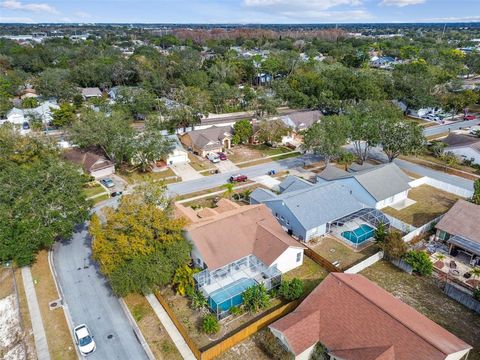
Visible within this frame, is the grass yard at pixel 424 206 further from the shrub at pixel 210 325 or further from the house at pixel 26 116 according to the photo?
the house at pixel 26 116

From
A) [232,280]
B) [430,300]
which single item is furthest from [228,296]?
[430,300]

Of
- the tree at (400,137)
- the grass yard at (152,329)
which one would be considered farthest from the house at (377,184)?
the grass yard at (152,329)

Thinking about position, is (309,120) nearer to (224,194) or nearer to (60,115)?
(224,194)

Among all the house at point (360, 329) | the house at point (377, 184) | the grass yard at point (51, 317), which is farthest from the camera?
the house at point (377, 184)

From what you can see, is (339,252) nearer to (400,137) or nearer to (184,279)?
(184,279)

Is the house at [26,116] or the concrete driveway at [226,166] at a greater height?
the house at [26,116]

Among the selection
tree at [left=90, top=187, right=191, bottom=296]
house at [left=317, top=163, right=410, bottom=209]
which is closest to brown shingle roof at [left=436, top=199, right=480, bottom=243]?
house at [left=317, top=163, right=410, bottom=209]

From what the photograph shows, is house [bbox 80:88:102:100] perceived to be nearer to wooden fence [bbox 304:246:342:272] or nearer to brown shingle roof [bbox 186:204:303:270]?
→ brown shingle roof [bbox 186:204:303:270]
